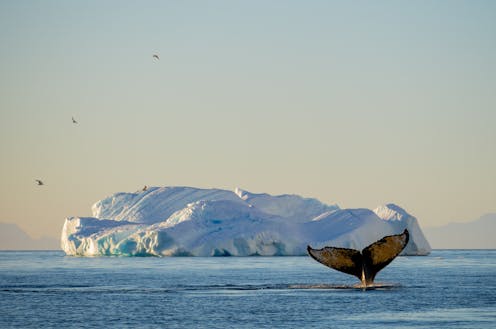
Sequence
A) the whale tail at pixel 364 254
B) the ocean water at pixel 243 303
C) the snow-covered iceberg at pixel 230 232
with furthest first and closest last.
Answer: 1. the snow-covered iceberg at pixel 230 232
2. the whale tail at pixel 364 254
3. the ocean water at pixel 243 303

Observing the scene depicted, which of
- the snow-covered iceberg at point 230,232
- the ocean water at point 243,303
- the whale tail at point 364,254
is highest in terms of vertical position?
the snow-covered iceberg at point 230,232

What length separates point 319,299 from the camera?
46000 millimetres

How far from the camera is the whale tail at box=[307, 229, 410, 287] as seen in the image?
1823 inches

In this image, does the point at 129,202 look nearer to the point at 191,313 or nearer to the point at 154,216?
the point at 154,216

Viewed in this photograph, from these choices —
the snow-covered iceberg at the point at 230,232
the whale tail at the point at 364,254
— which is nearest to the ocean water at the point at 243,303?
the whale tail at the point at 364,254

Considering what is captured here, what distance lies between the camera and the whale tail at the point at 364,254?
46.3m

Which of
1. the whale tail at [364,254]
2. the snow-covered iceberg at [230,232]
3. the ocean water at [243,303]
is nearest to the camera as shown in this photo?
the ocean water at [243,303]

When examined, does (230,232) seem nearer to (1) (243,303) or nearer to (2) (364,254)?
(2) (364,254)

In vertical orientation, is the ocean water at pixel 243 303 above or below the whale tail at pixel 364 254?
below

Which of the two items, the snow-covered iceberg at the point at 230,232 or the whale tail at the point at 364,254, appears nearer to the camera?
the whale tail at the point at 364,254

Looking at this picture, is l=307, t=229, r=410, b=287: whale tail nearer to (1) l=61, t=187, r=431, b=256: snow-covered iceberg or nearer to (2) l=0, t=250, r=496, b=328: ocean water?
(2) l=0, t=250, r=496, b=328: ocean water

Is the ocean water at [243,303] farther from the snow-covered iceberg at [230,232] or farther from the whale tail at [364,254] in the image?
the snow-covered iceberg at [230,232]

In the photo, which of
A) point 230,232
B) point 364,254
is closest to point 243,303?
point 364,254

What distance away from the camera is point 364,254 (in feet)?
155
